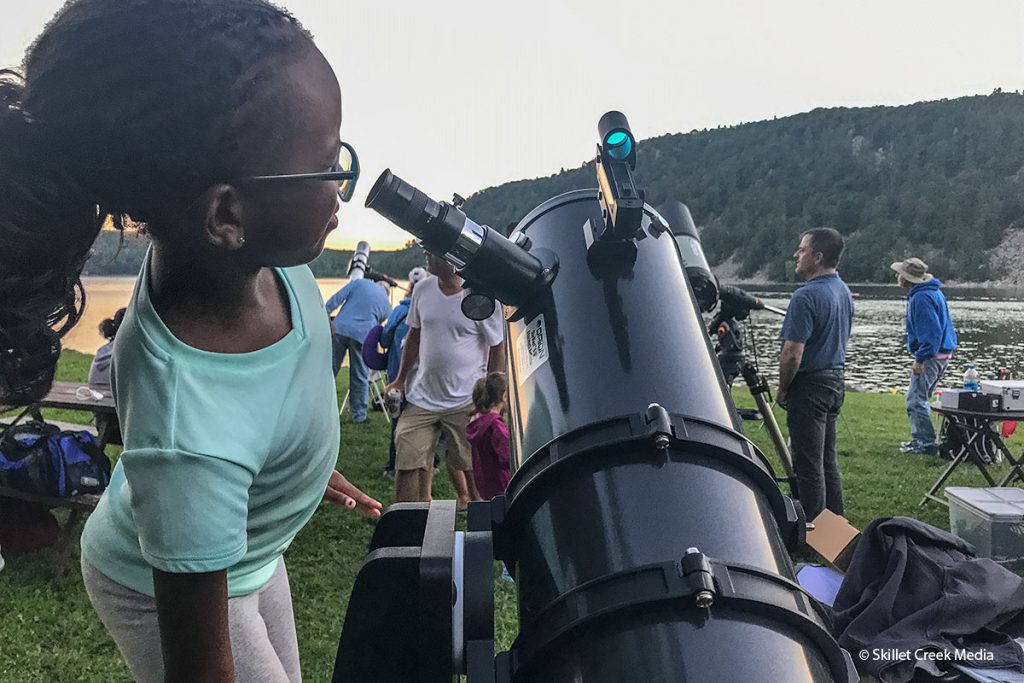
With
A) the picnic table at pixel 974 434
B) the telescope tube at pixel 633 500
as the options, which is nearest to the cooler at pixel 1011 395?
the picnic table at pixel 974 434

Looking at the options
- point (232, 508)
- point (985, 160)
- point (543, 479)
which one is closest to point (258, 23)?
point (232, 508)

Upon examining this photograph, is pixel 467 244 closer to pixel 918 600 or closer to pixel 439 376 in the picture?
pixel 918 600

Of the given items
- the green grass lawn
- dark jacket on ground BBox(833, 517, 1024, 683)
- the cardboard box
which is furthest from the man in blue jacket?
dark jacket on ground BBox(833, 517, 1024, 683)

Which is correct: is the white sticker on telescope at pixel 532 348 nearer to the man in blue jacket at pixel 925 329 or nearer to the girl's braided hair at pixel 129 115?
the girl's braided hair at pixel 129 115

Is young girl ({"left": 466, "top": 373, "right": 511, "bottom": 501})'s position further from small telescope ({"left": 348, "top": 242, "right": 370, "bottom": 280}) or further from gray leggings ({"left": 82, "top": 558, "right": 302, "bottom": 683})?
small telescope ({"left": 348, "top": 242, "right": 370, "bottom": 280})

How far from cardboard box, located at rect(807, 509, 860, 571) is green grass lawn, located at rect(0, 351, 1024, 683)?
1.42m

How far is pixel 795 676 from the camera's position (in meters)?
0.90

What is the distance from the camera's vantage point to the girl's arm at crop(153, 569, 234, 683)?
849mm

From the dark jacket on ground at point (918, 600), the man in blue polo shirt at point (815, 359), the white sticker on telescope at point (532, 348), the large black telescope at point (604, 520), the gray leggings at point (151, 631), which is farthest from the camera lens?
the man in blue polo shirt at point (815, 359)

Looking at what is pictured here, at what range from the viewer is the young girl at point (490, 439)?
409 centimetres

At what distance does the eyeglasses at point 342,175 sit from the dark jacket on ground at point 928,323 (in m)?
7.30

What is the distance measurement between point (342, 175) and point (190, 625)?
566 millimetres

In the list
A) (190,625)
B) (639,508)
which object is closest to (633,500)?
(639,508)

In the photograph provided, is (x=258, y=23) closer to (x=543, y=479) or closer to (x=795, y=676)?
(x=543, y=479)
